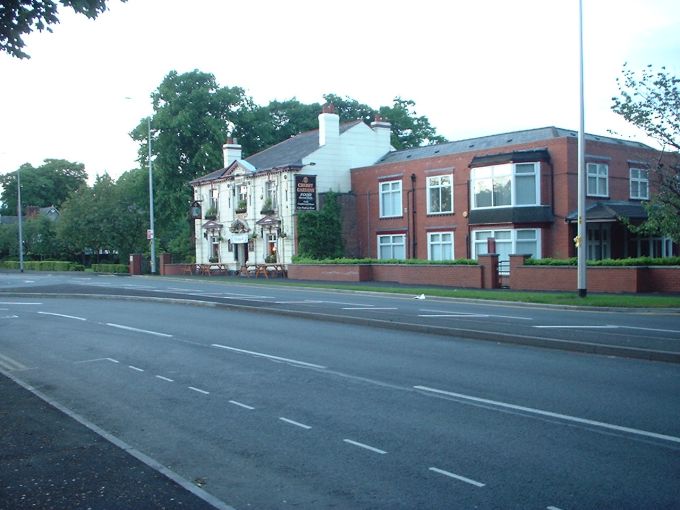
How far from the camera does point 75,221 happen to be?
58750mm

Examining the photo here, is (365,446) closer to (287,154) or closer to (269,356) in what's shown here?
(269,356)

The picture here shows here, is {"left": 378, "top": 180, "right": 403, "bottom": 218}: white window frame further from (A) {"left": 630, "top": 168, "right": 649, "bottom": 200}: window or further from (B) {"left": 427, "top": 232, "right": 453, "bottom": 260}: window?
(A) {"left": 630, "top": 168, "right": 649, "bottom": 200}: window

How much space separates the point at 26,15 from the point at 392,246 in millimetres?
34982

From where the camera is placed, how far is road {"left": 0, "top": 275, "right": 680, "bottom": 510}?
5.97 metres

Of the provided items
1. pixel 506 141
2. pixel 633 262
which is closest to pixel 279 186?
pixel 506 141

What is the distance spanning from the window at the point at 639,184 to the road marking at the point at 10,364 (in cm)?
3213

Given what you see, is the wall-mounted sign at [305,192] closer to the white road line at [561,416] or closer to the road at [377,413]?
the road at [377,413]

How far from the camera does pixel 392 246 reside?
4275 cm

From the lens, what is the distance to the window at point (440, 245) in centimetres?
3873

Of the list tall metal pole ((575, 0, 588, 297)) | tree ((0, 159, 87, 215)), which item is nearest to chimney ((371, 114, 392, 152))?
tall metal pole ((575, 0, 588, 297))

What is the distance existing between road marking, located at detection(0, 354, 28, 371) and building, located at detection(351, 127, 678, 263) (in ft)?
80.6

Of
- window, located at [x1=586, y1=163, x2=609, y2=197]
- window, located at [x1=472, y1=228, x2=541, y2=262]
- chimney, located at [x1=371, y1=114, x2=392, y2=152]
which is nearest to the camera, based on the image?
window, located at [x1=472, y1=228, x2=541, y2=262]

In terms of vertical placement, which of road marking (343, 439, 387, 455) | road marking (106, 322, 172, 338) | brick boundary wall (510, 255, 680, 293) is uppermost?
brick boundary wall (510, 255, 680, 293)

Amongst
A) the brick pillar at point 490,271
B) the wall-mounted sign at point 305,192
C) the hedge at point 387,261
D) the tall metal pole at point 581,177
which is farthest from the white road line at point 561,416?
the wall-mounted sign at point 305,192
